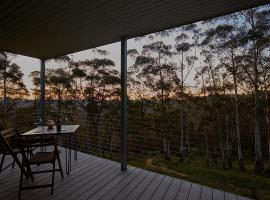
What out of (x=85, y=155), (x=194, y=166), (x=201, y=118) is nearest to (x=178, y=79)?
(x=201, y=118)

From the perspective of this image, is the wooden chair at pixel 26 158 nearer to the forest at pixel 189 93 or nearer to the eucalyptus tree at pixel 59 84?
the forest at pixel 189 93

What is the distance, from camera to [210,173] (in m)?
11.0

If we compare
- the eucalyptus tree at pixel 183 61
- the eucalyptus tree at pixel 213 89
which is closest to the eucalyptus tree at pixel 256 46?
the eucalyptus tree at pixel 213 89

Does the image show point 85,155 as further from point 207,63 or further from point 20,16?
point 207,63

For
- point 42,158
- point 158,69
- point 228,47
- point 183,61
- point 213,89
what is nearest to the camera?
point 42,158

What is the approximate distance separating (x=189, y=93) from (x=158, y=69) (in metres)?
2.20

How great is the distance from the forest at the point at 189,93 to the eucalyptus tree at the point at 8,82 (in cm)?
4

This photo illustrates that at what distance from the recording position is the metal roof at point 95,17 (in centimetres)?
247

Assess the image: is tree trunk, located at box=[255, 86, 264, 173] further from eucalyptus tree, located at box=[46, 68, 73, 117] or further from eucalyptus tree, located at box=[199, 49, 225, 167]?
eucalyptus tree, located at box=[46, 68, 73, 117]

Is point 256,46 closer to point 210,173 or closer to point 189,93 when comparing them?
point 189,93

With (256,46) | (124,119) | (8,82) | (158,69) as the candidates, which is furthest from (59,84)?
(256,46)

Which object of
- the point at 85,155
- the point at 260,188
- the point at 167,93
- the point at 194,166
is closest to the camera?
the point at 85,155

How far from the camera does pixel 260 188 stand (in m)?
8.55

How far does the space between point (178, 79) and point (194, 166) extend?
483 centimetres
